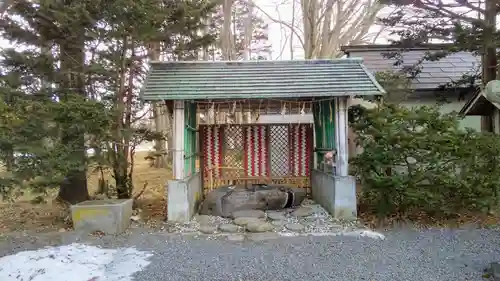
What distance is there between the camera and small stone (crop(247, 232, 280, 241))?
5818 millimetres

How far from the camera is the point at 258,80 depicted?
282 inches

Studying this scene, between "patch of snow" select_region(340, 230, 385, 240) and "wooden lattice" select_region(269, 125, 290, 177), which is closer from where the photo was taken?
"patch of snow" select_region(340, 230, 385, 240)

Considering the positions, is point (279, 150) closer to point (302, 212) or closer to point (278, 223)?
point (302, 212)

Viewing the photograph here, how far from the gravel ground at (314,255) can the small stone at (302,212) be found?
1312mm

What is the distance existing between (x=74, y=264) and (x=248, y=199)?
3776 millimetres

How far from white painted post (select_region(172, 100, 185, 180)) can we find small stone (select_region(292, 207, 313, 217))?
2319 mm

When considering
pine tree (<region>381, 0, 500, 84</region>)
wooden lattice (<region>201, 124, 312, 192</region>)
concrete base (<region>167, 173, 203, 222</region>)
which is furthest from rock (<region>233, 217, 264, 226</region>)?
pine tree (<region>381, 0, 500, 84</region>)

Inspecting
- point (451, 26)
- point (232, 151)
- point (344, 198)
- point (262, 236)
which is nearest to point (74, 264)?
point (262, 236)

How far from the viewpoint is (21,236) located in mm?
6047

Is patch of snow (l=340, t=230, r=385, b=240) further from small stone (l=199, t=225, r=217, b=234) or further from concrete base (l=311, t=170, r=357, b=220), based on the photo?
small stone (l=199, t=225, r=217, b=234)

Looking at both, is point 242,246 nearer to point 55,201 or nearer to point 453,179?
point 453,179

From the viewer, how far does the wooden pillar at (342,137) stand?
6883 mm

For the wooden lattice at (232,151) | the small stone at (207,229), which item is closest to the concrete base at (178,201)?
the small stone at (207,229)

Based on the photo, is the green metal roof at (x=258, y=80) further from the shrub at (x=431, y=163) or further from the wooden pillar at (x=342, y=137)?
the shrub at (x=431, y=163)
